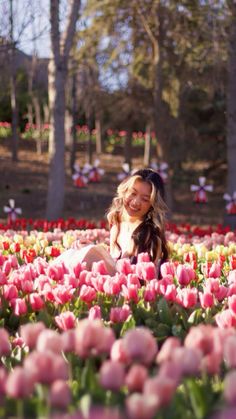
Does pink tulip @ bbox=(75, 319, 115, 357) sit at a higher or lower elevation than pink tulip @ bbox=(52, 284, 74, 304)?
higher

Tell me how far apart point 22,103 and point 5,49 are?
2348cm

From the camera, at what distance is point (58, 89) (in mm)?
13555

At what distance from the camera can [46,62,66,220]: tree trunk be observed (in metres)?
13.6

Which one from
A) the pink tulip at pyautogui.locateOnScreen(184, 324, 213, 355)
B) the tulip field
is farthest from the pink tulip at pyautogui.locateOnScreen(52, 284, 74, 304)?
the pink tulip at pyautogui.locateOnScreen(184, 324, 213, 355)

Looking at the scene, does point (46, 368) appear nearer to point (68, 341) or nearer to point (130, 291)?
point (68, 341)

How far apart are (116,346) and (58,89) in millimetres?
11610

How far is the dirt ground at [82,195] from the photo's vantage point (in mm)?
20312

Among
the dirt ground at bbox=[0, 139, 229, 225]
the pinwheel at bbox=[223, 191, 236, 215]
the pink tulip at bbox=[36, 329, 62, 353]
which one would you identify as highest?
the pink tulip at bbox=[36, 329, 62, 353]

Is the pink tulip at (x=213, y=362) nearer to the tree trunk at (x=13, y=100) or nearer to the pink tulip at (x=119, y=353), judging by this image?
the pink tulip at (x=119, y=353)

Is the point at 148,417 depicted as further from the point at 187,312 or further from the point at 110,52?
the point at 110,52

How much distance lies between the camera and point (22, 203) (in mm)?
20594

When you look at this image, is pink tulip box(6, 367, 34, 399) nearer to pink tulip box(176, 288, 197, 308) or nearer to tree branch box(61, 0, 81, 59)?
pink tulip box(176, 288, 197, 308)

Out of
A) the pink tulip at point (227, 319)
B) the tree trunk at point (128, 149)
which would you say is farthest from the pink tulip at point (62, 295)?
the tree trunk at point (128, 149)

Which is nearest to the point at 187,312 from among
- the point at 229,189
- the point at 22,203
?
the point at 229,189
